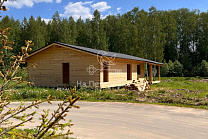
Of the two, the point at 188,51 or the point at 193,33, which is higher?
the point at 193,33

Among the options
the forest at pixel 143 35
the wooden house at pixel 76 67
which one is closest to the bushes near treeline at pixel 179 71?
the forest at pixel 143 35

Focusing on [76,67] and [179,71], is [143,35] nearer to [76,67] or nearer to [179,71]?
[179,71]

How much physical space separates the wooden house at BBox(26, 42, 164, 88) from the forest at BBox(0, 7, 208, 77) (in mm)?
17642

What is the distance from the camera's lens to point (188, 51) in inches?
1829

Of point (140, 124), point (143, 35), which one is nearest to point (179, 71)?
point (143, 35)

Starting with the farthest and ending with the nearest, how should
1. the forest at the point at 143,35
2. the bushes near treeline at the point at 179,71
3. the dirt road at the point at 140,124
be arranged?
the bushes near treeline at the point at 179,71
the forest at the point at 143,35
the dirt road at the point at 140,124

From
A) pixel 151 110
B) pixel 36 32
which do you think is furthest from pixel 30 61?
pixel 36 32

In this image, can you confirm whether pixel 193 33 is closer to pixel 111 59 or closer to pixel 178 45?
pixel 178 45

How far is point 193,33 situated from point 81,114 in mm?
45690

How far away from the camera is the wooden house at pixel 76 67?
14.3 metres

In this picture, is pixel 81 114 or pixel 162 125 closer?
pixel 162 125

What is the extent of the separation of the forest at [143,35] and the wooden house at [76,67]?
17642mm

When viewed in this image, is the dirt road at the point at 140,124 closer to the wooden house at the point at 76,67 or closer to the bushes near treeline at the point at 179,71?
the wooden house at the point at 76,67

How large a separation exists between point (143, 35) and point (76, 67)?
21301 millimetres
